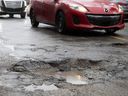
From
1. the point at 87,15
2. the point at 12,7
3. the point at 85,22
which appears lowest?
the point at 12,7

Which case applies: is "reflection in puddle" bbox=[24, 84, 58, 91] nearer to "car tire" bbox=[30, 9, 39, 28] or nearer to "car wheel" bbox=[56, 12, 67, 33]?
"car wheel" bbox=[56, 12, 67, 33]

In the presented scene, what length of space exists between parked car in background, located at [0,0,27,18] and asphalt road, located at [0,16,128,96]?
13505mm

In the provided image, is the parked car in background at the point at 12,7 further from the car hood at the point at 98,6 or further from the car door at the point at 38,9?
the car hood at the point at 98,6

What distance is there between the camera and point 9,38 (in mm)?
12844

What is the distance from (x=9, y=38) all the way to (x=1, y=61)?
14.5 ft

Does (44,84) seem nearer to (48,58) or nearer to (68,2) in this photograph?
(48,58)

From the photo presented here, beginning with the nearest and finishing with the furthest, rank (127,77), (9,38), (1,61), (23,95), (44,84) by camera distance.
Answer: (23,95) → (44,84) → (127,77) → (1,61) → (9,38)

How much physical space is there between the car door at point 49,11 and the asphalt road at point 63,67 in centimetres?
237

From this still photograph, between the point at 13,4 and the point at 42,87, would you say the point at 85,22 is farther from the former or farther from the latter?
the point at 13,4

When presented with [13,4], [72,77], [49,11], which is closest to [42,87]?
[72,77]

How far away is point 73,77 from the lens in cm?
710

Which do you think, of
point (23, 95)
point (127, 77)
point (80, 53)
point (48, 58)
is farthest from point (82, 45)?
point (23, 95)

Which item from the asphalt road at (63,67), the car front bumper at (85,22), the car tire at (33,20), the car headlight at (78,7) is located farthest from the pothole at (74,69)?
the car tire at (33,20)

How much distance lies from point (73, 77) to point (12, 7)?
1906 cm
